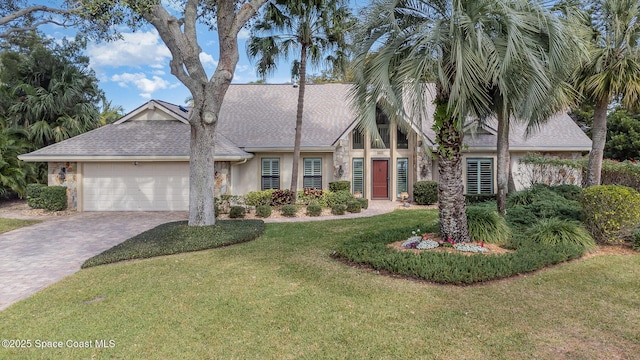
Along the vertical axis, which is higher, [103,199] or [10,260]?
[103,199]

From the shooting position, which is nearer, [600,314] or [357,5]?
[600,314]

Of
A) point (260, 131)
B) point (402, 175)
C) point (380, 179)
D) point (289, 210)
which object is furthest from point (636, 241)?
point (260, 131)

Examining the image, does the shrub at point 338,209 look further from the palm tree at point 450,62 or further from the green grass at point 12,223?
the green grass at point 12,223

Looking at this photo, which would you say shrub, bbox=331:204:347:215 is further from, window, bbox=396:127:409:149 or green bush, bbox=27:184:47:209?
green bush, bbox=27:184:47:209

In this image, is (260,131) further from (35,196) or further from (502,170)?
(502,170)

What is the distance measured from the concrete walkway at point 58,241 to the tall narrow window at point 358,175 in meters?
1.70

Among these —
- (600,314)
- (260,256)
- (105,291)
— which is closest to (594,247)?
(600,314)

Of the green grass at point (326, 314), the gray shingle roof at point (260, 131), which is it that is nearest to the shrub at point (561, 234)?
the green grass at point (326, 314)

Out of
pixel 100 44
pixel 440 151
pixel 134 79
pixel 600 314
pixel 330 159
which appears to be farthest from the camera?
pixel 134 79

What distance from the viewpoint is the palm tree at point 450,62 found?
595cm

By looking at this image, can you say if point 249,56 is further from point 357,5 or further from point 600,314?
point 600,314

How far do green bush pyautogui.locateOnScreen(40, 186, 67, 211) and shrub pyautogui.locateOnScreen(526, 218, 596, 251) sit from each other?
643 inches

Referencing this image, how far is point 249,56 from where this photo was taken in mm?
13719

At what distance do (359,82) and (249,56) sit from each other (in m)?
7.92
